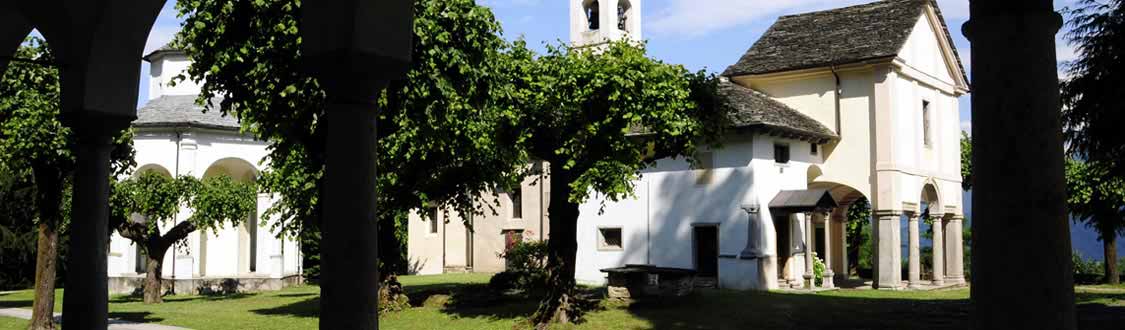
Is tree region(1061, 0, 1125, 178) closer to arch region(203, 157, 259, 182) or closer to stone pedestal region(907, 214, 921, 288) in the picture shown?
stone pedestal region(907, 214, 921, 288)

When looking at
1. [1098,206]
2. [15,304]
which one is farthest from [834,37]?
[15,304]

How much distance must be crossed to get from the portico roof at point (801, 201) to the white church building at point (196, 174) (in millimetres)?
18715

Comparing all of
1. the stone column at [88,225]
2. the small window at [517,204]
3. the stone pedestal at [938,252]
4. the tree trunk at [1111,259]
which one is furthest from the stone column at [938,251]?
the stone column at [88,225]

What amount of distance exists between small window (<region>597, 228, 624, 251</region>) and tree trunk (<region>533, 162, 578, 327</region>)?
12.2m

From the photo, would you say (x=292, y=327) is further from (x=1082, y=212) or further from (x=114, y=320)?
(x=1082, y=212)

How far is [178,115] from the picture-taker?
34188 millimetres

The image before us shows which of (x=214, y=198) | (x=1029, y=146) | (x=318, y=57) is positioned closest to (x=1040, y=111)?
(x=1029, y=146)

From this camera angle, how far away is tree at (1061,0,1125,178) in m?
12.6

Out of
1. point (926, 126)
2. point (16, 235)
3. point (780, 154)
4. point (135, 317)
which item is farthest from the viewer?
point (16, 235)

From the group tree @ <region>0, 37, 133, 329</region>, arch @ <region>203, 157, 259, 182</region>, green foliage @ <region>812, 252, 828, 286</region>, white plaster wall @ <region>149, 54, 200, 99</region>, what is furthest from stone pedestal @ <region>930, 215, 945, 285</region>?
white plaster wall @ <region>149, 54, 200, 99</region>

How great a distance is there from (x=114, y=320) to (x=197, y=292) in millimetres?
14293

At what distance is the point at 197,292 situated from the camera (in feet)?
109

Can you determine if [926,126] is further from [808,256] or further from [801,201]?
[801,201]

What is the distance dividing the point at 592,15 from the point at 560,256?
68.6ft
